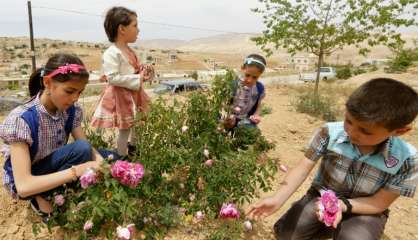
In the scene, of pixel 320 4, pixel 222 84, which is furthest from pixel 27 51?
pixel 222 84

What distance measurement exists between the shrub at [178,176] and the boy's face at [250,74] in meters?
0.68

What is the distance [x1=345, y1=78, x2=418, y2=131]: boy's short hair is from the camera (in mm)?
1450

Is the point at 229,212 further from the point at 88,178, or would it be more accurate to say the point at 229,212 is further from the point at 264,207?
the point at 88,178

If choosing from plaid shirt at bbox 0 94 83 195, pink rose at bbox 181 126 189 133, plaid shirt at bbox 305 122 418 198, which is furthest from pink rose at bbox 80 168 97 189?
plaid shirt at bbox 305 122 418 198

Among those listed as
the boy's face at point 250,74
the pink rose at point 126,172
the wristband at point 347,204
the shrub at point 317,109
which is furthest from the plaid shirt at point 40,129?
the shrub at point 317,109

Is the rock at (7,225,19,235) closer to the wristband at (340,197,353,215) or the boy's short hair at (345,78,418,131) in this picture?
the wristband at (340,197,353,215)

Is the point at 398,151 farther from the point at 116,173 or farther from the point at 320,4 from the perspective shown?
the point at 320,4

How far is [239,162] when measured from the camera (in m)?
1.92

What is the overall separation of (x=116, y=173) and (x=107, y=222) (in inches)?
13.2

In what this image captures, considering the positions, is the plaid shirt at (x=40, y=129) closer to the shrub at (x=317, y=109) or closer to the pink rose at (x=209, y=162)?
the pink rose at (x=209, y=162)

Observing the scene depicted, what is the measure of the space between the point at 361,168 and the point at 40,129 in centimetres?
164

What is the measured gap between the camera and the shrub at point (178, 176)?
1676 mm

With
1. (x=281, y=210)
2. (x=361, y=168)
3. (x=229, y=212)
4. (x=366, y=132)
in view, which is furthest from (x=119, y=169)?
(x=281, y=210)

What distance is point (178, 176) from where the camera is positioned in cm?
213
